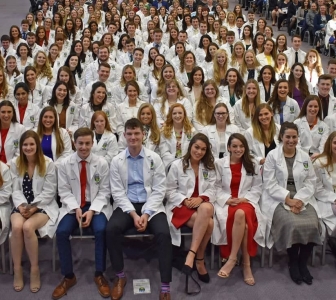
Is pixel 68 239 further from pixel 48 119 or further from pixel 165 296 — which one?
pixel 48 119

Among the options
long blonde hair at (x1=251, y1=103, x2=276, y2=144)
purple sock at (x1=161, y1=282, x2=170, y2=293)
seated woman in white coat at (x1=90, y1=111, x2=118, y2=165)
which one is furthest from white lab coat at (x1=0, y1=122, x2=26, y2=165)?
long blonde hair at (x1=251, y1=103, x2=276, y2=144)

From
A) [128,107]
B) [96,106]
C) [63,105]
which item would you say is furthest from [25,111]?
Answer: [128,107]

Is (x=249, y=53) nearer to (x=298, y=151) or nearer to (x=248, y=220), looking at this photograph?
(x=298, y=151)

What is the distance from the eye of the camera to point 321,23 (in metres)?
10.5

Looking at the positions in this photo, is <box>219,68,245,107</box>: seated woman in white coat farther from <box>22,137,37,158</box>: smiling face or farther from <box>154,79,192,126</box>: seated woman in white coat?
<box>22,137,37,158</box>: smiling face

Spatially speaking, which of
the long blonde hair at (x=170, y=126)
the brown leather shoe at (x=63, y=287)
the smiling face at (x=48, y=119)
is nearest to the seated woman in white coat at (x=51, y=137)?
the smiling face at (x=48, y=119)

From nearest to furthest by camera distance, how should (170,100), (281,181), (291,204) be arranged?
1. (291,204)
2. (281,181)
3. (170,100)

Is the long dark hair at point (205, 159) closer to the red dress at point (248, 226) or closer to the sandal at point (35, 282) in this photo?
the red dress at point (248, 226)

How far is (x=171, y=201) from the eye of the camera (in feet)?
11.8

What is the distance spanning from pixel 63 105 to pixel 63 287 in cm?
241

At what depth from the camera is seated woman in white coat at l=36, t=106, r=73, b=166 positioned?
4129mm

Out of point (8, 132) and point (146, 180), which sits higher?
point (8, 132)

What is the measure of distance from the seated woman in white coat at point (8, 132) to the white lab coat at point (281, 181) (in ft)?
7.90

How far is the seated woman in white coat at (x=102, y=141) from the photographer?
4.30 meters
